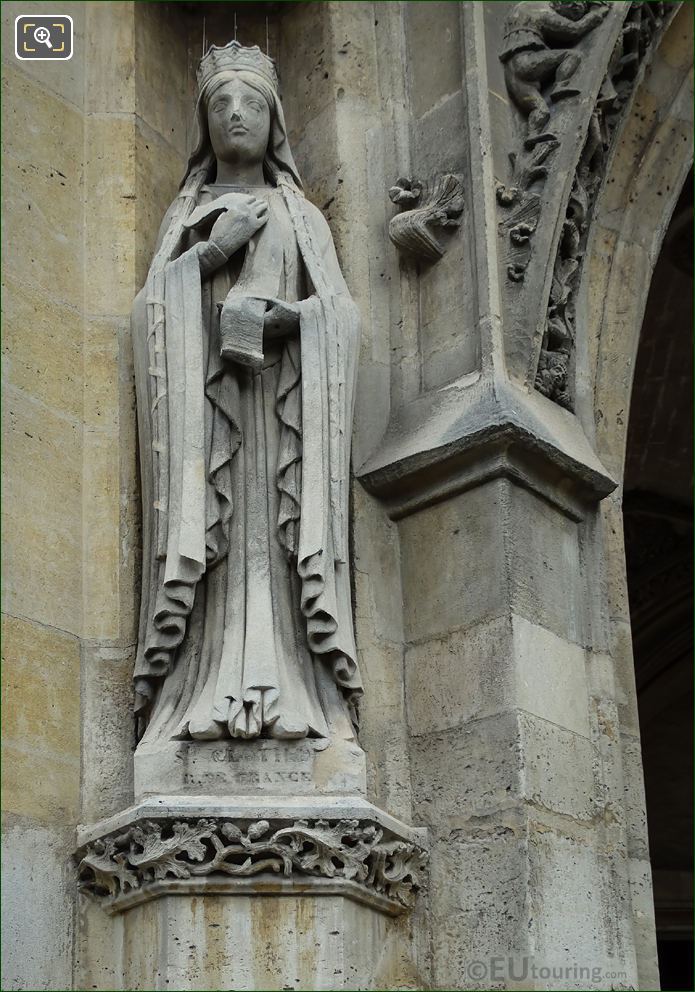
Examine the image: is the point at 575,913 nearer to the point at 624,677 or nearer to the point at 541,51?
the point at 624,677

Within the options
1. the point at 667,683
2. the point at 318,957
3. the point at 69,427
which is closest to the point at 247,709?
the point at 318,957

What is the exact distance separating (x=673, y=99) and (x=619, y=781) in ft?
8.03

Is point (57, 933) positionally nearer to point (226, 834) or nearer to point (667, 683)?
point (226, 834)

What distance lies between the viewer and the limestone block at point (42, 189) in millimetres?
5684

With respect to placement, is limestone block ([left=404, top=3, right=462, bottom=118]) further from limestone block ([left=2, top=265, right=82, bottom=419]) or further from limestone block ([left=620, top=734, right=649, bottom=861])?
limestone block ([left=620, top=734, right=649, bottom=861])

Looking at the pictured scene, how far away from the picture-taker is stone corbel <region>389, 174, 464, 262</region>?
5781 millimetres

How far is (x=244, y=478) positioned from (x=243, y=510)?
10 cm

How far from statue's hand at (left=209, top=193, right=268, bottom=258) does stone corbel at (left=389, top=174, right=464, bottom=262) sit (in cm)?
48

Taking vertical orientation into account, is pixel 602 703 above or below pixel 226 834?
above

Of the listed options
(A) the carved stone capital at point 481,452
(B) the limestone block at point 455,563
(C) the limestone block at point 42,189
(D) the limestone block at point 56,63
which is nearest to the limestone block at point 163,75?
(D) the limestone block at point 56,63

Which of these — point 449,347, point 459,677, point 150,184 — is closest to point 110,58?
point 150,184

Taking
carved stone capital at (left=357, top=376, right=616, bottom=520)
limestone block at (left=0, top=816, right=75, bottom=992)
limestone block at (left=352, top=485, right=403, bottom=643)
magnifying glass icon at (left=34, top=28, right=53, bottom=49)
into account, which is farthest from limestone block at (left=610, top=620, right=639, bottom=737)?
magnifying glass icon at (left=34, top=28, right=53, bottom=49)

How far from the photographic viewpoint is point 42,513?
17.7ft

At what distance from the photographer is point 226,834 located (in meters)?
4.85
